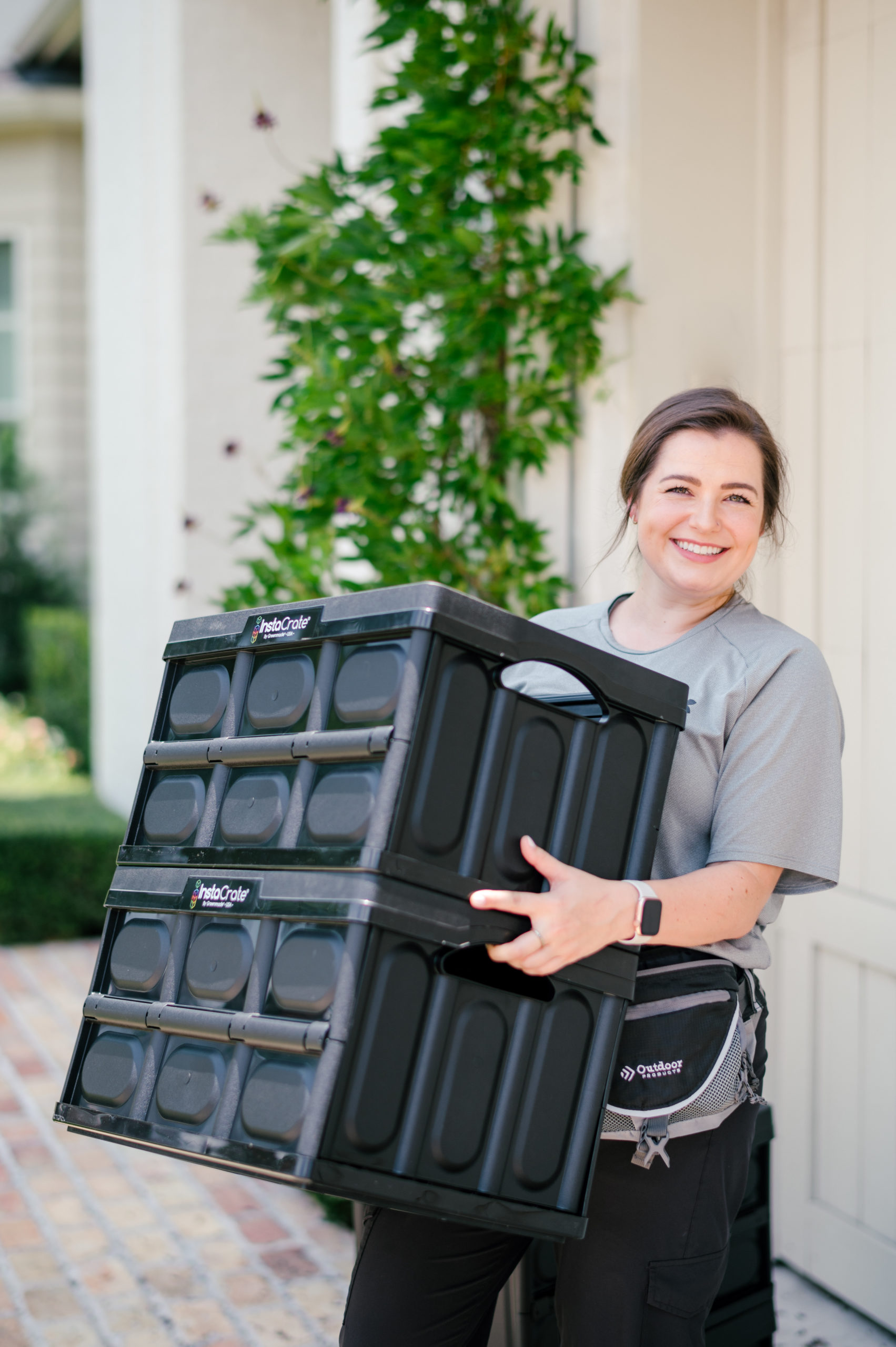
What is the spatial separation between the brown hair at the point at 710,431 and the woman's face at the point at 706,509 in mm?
12

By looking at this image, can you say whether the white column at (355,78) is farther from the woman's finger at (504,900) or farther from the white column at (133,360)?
the woman's finger at (504,900)

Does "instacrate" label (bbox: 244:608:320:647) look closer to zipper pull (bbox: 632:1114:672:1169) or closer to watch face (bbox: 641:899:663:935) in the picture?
watch face (bbox: 641:899:663:935)

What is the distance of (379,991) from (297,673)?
0.41 metres

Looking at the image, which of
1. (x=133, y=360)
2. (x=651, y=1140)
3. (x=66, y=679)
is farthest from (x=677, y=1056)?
(x=66, y=679)

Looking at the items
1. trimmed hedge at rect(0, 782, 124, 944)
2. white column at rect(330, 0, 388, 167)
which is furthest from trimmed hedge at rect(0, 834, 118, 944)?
white column at rect(330, 0, 388, 167)

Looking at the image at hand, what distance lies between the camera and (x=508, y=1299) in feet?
7.04

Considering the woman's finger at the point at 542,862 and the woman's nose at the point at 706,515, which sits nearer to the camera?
the woman's finger at the point at 542,862

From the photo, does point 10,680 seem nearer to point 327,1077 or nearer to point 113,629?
point 113,629

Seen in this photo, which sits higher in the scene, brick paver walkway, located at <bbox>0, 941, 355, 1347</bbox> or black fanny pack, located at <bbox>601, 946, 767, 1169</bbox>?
black fanny pack, located at <bbox>601, 946, 767, 1169</bbox>

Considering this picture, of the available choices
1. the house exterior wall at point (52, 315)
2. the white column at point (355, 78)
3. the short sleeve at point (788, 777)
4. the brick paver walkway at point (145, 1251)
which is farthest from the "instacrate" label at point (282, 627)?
the house exterior wall at point (52, 315)

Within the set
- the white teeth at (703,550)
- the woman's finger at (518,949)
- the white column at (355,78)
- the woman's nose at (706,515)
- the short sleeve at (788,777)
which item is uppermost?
the white column at (355,78)

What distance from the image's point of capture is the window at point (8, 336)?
1063 cm

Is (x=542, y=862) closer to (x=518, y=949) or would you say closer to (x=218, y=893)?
(x=518, y=949)

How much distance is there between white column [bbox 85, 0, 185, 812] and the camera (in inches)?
220
